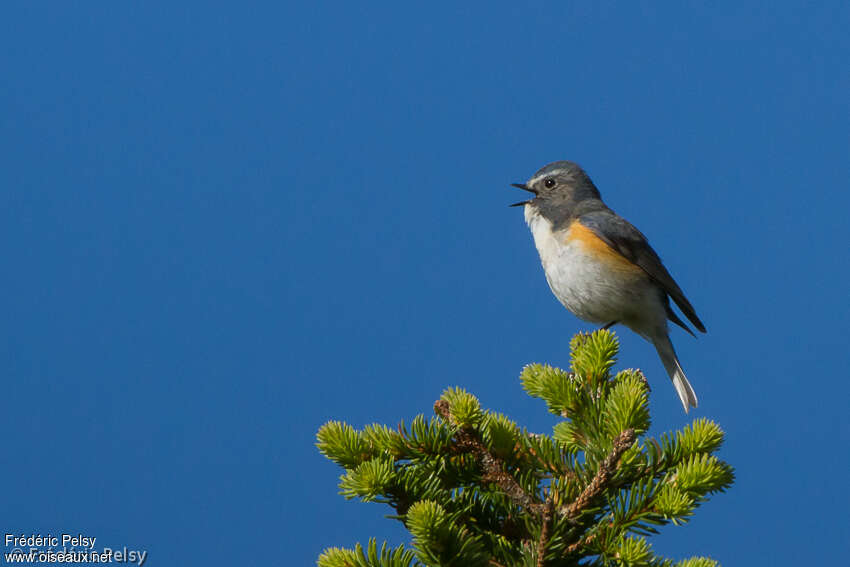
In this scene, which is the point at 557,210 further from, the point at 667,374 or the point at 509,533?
the point at 509,533

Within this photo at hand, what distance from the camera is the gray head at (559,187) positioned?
6.19m

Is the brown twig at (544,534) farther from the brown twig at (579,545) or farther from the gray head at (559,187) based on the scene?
the gray head at (559,187)

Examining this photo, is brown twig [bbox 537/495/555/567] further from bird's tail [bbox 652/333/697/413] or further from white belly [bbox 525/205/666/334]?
bird's tail [bbox 652/333/697/413]

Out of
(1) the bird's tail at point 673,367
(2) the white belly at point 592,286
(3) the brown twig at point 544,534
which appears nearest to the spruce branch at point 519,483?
(3) the brown twig at point 544,534

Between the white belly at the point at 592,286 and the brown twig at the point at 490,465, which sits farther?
the white belly at the point at 592,286

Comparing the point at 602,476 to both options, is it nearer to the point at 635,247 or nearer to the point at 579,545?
the point at 579,545

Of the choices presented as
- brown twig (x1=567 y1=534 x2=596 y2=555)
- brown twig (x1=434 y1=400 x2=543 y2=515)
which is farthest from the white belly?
brown twig (x1=567 y1=534 x2=596 y2=555)

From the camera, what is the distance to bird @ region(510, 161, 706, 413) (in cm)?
563

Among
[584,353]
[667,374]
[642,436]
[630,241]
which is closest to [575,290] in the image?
[630,241]

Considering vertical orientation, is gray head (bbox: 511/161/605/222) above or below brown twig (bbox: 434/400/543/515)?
above

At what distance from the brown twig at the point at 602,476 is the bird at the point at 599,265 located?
303cm

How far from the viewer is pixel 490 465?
2.76m

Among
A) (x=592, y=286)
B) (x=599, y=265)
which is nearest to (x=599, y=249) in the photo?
(x=599, y=265)

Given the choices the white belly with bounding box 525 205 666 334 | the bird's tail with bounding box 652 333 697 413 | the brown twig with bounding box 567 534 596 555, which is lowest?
the brown twig with bounding box 567 534 596 555
